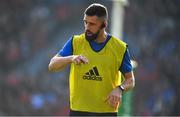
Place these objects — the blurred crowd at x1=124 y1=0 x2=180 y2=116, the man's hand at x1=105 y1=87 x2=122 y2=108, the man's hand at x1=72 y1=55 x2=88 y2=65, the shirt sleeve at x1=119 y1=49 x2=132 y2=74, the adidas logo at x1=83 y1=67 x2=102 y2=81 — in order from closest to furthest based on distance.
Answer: the man's hand at x1=72 y1=55 x2=88 y2=65
the man's hand at x1=105 y1=87 x2=122 y2=108
the adidas logo at x1=83 y1=67 x2=102 y2=81
the shirt sleeve at x1=119 y1=49 x2=132 y2=74
the blurred crowd at x1=124 y1=0 x2=180 y2=116

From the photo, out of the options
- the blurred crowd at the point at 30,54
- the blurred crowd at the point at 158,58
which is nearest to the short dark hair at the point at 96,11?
the blurred crowd at the point at 158,58

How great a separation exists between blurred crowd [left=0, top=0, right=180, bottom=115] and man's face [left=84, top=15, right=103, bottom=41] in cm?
960

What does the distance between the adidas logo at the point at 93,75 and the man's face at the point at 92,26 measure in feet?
0.83

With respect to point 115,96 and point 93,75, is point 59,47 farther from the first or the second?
point 115,96

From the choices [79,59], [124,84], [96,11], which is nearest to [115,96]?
[124,84]

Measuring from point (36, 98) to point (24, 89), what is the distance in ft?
1.81

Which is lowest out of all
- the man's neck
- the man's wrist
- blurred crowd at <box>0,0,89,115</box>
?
blurred crowd at <box>0,0,89,115</box>

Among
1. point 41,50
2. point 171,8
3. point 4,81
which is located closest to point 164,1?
point 171,8

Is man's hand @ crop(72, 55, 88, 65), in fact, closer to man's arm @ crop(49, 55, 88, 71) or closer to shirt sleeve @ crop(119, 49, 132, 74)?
man's arm @ crop(49, 55, 88, 71)

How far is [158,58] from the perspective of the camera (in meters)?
16.4

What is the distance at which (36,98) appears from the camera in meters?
17.2

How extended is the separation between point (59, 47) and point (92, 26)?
10647mm

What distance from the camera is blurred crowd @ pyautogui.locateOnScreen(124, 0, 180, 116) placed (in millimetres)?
16234

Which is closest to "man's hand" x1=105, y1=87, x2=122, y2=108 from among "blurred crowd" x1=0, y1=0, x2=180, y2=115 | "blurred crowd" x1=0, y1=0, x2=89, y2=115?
"blurred crowd" x1=0, y1=0, x2=180, y2=115
